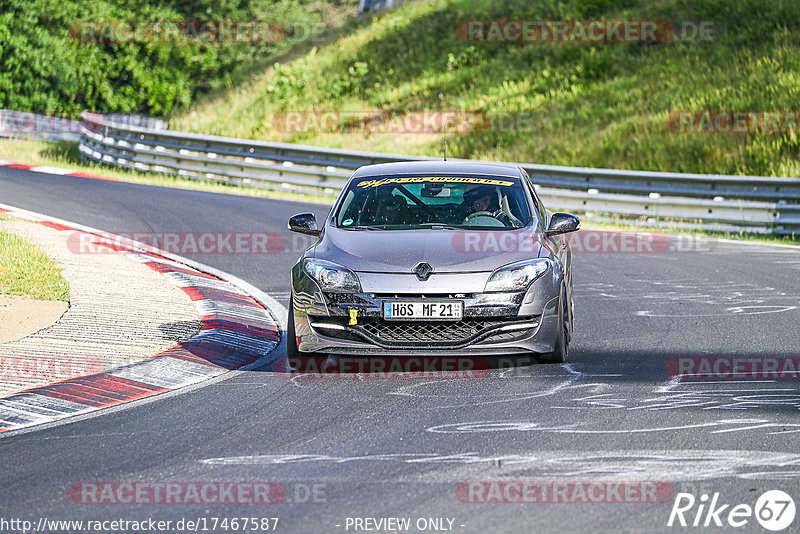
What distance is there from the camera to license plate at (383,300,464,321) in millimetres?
7953

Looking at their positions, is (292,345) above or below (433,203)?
below

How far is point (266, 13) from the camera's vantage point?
6519 centimetres

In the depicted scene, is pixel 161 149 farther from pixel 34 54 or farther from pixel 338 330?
pixel 34 54

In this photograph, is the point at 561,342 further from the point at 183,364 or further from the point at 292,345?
the point at 183,364

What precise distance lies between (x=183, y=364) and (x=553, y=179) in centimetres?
1402

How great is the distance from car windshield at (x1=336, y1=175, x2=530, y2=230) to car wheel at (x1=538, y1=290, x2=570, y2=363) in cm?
84

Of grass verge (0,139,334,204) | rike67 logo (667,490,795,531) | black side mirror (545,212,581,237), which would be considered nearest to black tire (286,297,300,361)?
black side mirror (545,212,581,237)

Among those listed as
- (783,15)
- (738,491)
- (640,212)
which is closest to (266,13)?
(783,15)

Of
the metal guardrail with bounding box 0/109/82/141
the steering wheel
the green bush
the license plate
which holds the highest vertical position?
the green bush

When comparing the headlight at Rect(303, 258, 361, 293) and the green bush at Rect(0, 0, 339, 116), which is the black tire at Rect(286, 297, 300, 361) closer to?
the headlight at Rect(303, 258, 361, 293)

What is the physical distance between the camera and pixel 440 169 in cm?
981

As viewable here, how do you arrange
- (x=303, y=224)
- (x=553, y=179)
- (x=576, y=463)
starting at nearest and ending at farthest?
(x=576, y=463) → (x=303, y=224) → (x=553, y=179)

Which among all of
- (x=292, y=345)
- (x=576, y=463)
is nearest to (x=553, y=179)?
(x=292, y=345)

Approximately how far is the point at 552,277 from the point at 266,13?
59.4 m
